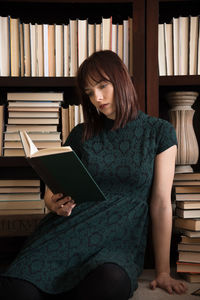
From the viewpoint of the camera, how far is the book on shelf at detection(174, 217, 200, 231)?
4.36ft

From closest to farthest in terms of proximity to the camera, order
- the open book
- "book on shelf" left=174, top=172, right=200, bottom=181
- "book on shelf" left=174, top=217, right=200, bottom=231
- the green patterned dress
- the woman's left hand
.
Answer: the open book < the green patterned dress < the woman's left hand < "book on shelf" left=174, top=217, right=200, bottom=231 < "book on shelf" left=174, top=172, right=200, bottom=181

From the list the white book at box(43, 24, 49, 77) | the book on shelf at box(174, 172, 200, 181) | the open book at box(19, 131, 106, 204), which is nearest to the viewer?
the open book at box(19, 131, 106, 204)

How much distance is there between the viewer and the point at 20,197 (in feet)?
5.34

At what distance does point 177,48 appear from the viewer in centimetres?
157

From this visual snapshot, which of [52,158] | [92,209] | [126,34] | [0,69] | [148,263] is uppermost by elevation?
[126,34]

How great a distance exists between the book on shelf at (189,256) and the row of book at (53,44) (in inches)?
33.3

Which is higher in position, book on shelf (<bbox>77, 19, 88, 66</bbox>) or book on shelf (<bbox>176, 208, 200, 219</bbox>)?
book on shelf (<bbox>77, 19, 88, 66</bbox>)

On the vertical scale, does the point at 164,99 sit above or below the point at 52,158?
above

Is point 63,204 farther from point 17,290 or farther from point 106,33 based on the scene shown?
point 106,33

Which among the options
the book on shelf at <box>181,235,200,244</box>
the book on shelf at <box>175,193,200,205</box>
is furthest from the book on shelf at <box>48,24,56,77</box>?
the book on shelf at <box>181,235,200,244</box>

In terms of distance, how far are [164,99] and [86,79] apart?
0.69m

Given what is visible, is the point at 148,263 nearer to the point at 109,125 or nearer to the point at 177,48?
the point at 109,125

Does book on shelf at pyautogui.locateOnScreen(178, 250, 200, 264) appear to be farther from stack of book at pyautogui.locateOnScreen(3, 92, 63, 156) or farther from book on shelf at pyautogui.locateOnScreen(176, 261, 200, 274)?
stack of book at pyautogui.locateOnScreen(3, 92, 63, 156)

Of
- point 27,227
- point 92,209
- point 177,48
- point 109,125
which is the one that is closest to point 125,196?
point 92,209
